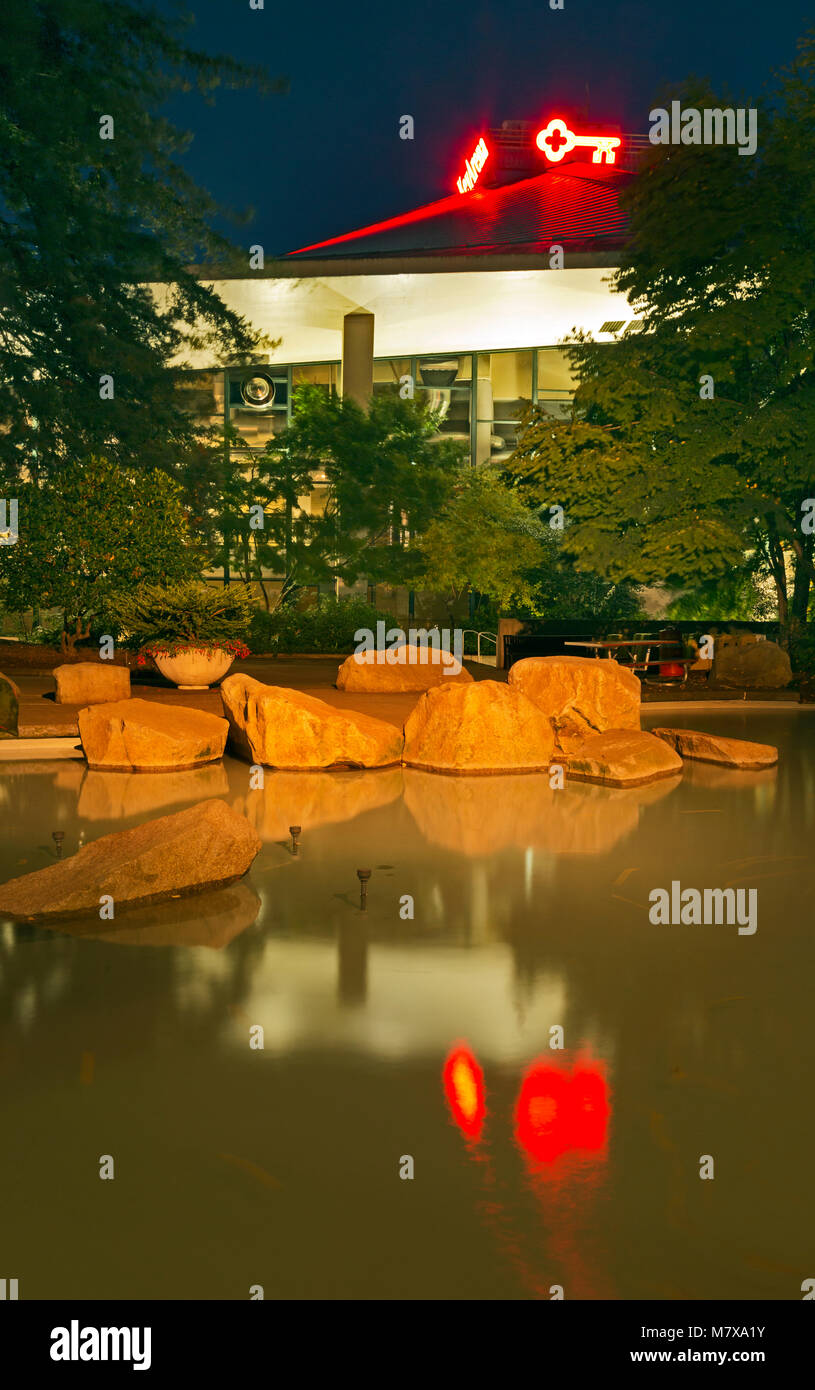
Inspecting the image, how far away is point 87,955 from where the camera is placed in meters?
8.74

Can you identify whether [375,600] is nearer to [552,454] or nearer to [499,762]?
[552,454]

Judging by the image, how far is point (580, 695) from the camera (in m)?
19.0

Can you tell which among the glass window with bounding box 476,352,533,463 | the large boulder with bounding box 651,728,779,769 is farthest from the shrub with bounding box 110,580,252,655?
the glass window with bounding box 476,352,533,463

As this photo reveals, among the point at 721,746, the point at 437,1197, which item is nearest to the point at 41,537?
the point at 721,746

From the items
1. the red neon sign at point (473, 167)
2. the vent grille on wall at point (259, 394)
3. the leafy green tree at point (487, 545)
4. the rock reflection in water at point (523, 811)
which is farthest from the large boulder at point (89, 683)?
the red neon sign at point (473, 167)

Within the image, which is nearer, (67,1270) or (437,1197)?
(67,1270)

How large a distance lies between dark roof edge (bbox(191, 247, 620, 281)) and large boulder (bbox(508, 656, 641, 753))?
2388 centimetres

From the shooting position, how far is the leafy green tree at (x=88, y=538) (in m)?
25.1

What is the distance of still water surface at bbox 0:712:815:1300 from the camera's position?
4.96 metres

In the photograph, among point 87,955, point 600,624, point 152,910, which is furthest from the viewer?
point 600,624

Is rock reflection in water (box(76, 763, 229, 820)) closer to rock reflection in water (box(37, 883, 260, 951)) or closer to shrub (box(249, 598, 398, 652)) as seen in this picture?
rock reflection in water (box(37, 883, 260, 951))

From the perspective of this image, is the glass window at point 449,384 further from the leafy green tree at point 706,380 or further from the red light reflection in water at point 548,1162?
the red light reflection in water at point 548,1162

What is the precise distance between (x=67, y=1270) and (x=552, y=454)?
2548cm

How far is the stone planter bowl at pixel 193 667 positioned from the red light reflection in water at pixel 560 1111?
1641cm
